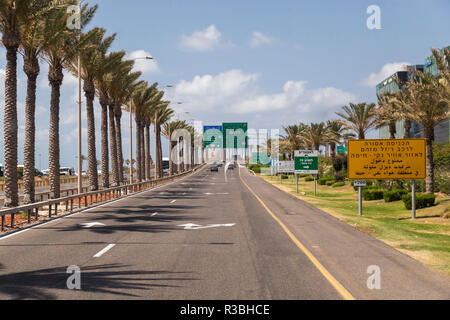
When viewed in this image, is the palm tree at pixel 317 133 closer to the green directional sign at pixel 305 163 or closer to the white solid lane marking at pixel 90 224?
the green directional sign at pixel 305 163

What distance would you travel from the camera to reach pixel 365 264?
410 inches

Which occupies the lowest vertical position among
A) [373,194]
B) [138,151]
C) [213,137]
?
[373,194]

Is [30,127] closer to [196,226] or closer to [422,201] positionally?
[196,226]

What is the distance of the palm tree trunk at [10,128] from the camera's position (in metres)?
23.0

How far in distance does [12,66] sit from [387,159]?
17.7 m

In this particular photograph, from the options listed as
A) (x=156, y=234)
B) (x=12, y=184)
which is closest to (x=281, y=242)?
(x=156, y=234)

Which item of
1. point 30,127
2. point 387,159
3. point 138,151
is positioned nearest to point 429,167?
point 387,159

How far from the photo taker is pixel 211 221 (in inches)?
752

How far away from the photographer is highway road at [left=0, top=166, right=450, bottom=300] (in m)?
7.96

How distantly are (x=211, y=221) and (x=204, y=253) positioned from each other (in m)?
7.36

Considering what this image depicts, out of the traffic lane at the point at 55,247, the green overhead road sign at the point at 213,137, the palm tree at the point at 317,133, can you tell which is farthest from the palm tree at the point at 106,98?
the green overhead road sign at the point at 213,137

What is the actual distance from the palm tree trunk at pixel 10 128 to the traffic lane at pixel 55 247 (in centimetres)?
385

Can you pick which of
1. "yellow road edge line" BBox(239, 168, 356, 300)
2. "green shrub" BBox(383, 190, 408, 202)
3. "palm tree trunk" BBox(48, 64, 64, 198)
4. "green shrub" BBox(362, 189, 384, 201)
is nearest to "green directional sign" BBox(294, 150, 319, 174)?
"green shrub" BBox(362, 189, 384, 201)
